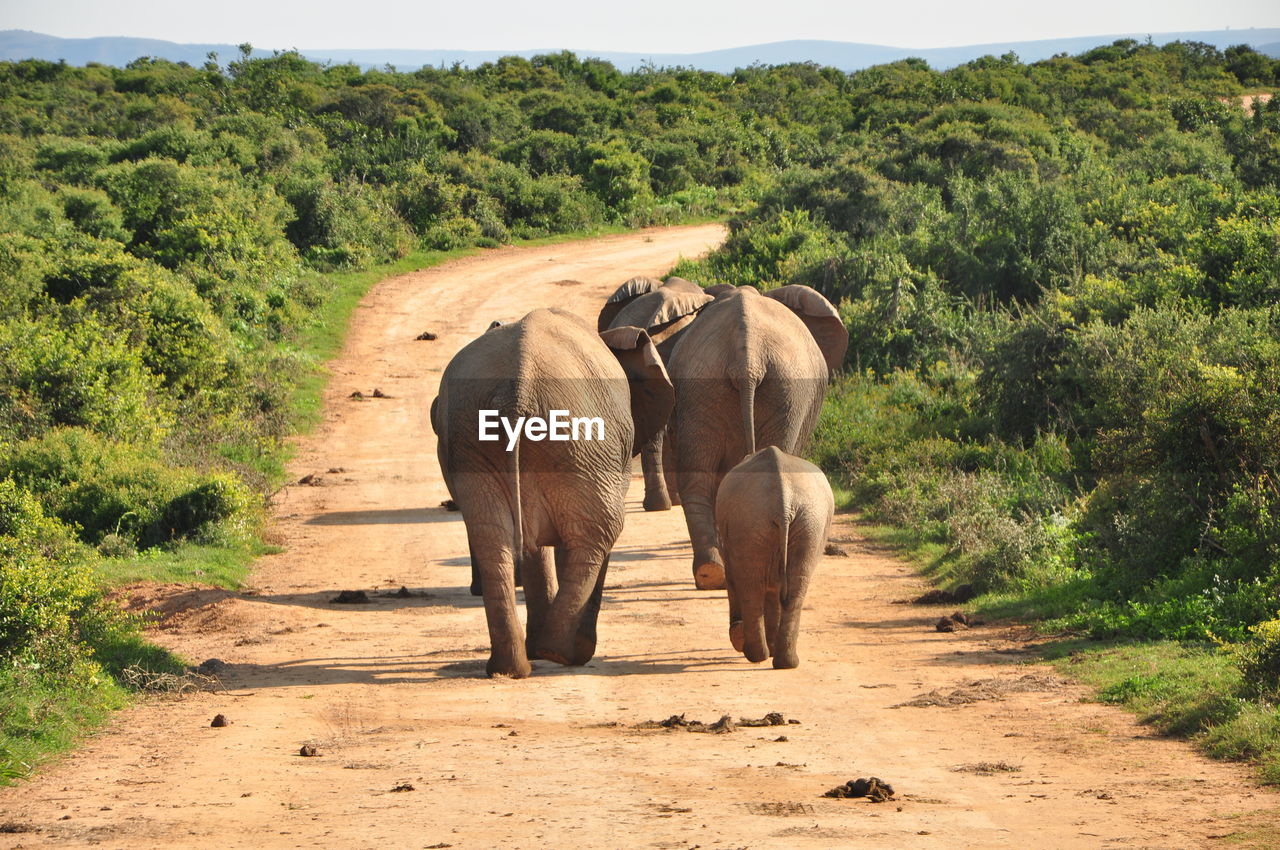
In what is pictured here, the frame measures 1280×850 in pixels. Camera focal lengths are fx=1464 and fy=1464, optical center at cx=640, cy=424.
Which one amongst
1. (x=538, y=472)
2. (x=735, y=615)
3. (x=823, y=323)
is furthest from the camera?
(x=823, y=323)

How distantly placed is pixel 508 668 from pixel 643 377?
8.38 feet

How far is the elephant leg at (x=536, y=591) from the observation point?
9578 millimetres

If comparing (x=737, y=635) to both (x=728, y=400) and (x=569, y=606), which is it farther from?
(x=728, y=400)

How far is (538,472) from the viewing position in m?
9.26

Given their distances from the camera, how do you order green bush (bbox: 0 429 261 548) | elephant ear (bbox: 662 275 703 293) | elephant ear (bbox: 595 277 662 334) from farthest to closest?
elephant ear (bbox: 595 277 662 334), elephant ear (bbox: 662 275 703 293), green bush (bbox: 0 429 261 548)

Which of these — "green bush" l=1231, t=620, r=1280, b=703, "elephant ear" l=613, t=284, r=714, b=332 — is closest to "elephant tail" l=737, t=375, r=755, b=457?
"elephant ear" l=613, t=284, r=714, b=332

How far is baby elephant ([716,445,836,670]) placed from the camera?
9.12m

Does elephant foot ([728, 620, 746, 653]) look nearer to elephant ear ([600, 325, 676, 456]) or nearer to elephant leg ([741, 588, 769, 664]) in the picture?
elephant leg ([741, 588, 769, 664])

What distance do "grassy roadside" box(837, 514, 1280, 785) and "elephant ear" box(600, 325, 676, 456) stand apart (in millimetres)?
2957

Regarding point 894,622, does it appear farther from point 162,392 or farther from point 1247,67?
point 1247,67

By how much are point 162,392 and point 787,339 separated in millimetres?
10153

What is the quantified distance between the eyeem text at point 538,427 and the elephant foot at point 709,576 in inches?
93.8

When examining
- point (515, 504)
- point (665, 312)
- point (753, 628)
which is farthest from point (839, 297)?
point (515, 504)

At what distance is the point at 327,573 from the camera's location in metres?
13.0
